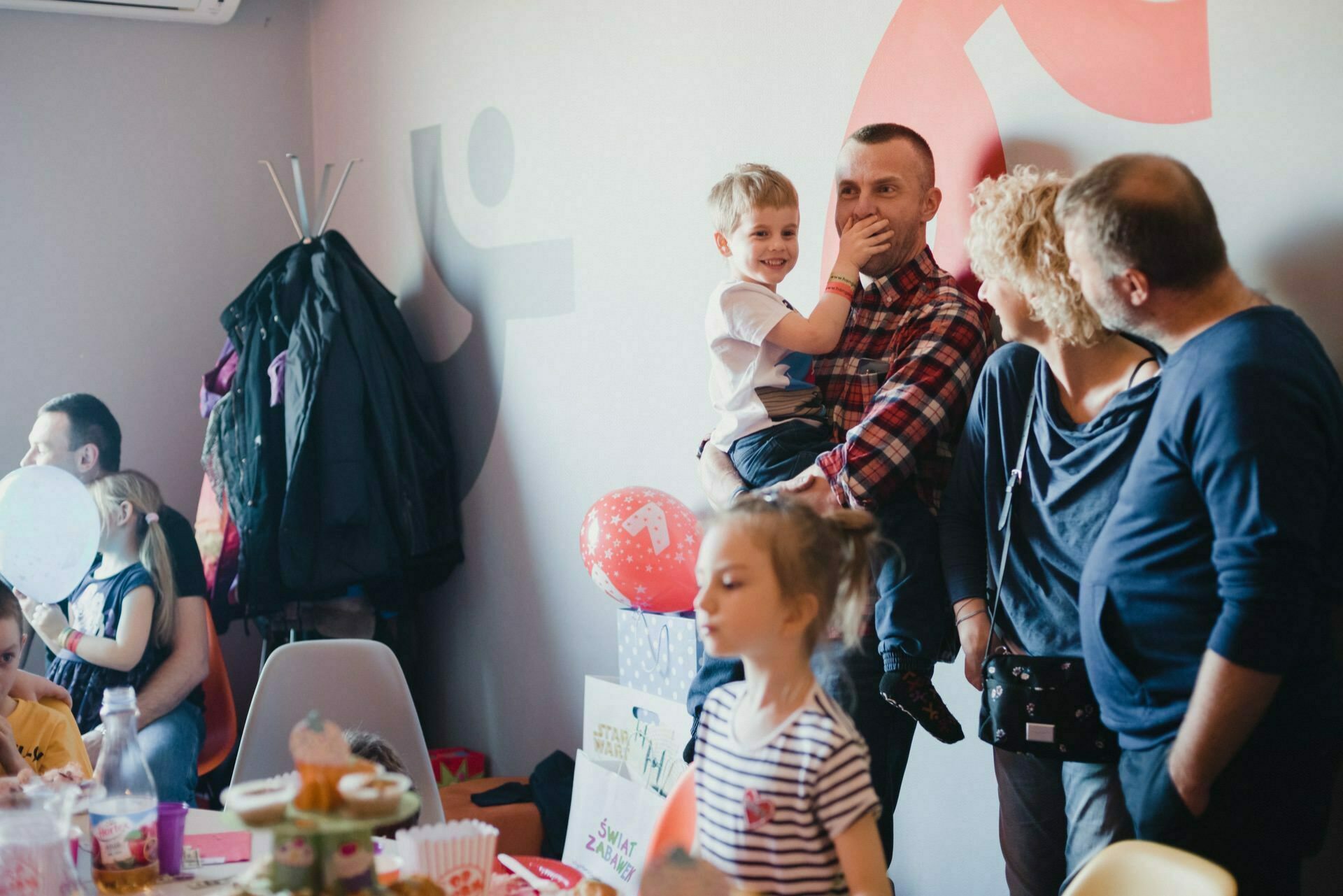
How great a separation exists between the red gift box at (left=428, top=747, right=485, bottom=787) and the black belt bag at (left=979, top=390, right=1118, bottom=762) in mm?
2189

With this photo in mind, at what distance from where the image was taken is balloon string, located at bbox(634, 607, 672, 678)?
8.93ft

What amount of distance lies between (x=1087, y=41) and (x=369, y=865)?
176cm

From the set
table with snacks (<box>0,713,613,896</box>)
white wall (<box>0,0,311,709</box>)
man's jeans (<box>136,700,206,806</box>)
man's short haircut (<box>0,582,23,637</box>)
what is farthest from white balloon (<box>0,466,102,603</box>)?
white wall (<box>0,0,311,709</box>)

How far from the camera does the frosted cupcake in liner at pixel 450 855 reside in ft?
4.28

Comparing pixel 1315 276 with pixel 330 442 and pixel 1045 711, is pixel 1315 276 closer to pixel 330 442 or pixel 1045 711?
pixel 1045 711

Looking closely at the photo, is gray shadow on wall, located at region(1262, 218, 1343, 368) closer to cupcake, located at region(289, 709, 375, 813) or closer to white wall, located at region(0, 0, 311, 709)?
cupcake, located at region(289, 709, 375, 813)

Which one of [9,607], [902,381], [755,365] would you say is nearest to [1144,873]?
[902,381]

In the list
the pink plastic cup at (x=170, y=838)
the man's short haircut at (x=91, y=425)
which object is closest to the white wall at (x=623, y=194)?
the man's short haircut at (x=91, y=425)

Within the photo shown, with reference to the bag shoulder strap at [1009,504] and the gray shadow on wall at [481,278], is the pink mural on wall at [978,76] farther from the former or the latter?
the gray shadow on wall at [481,278]

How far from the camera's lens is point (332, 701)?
2482mm

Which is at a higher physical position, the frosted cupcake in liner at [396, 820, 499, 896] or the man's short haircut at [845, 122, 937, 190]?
the man's short haircut at [845, 122, 937, 190]

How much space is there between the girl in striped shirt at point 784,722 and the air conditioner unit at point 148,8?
3.43 metres

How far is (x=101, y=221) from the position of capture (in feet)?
13.1

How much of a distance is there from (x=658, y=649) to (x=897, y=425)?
39.4 inches
